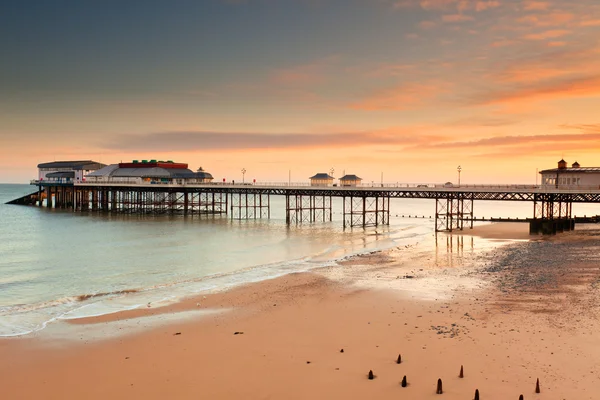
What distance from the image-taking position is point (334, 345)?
15.2m

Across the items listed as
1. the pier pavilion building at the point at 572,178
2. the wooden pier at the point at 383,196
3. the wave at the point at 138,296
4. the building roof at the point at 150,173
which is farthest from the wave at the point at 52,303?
the building roof at the point at 150,173

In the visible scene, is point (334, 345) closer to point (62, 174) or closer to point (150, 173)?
point (150, 173)

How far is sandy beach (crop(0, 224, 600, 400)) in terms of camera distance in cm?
1230

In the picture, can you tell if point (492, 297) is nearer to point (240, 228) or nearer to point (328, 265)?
point (328, 265)

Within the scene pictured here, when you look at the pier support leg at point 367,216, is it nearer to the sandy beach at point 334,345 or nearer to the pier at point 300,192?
the pier at point 300,192

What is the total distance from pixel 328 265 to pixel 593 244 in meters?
21.1

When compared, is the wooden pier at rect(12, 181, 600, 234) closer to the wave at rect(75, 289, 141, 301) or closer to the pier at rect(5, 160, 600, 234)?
the pier at rect(5, 160, 600, 234)

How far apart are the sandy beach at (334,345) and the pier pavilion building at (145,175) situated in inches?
2805

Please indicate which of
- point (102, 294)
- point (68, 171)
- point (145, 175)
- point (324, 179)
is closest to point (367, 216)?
point (324, 179)

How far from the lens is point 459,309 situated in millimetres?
18781

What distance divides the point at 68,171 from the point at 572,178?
9319cm

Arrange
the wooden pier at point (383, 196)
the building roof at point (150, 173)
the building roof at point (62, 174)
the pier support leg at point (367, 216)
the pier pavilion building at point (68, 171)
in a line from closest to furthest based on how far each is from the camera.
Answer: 1. the wooden pier at point (383, 196)
2. the pier support leg at point (367, 216)
3. the building roof at point (150, 173)
4. the pier pavilion building at point (68, 171)
5. the building roof at point (62, 174)

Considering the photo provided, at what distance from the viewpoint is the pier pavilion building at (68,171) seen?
10062cm

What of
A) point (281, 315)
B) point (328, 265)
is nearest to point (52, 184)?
point (328, 265)
